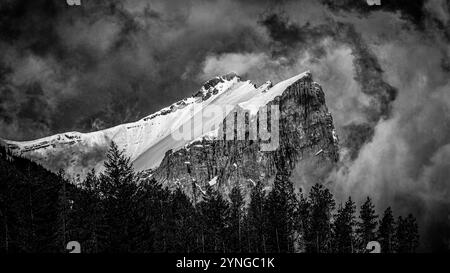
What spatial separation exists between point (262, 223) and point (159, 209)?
17.8 metres

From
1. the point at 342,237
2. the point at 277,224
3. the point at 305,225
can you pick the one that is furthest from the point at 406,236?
the point at 277,224

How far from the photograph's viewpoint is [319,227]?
8138 cm

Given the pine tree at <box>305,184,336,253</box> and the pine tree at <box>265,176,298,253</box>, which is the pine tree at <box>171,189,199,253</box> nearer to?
the pine tree at <box>265,176,298,253</box>

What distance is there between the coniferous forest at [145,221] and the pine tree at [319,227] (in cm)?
14

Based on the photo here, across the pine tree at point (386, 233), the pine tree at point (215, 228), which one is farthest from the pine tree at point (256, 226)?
the pine tree at point (386, 233)

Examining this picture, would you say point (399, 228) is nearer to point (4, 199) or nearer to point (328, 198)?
point (328, 198)

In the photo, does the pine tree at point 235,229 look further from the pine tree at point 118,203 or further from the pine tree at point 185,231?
the pine tree at point 118,203

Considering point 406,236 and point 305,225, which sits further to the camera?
point 406,236

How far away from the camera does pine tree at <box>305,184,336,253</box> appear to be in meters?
81.6

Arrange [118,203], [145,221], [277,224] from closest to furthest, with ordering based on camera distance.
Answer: [118,203], [145,221], [277,224]

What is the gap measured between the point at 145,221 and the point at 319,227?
125 ft

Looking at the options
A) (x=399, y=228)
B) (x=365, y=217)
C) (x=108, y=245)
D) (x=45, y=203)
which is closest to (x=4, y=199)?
(x=45, y=203)

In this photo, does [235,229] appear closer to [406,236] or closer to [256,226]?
[256,226]

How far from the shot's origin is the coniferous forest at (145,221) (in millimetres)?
48031
